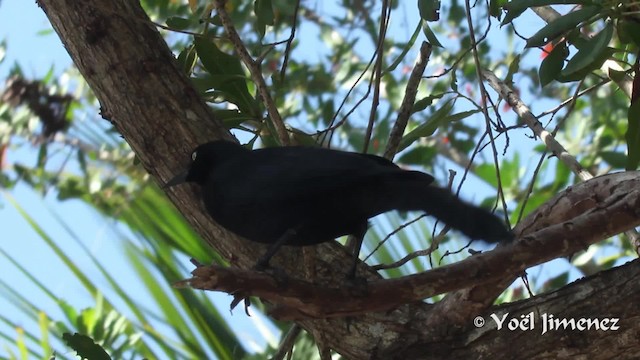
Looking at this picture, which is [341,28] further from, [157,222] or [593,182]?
[593,182]

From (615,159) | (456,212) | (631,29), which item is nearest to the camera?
(456,212)

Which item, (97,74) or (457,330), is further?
(97,74)

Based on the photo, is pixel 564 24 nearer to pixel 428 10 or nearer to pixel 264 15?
pixel 428 10

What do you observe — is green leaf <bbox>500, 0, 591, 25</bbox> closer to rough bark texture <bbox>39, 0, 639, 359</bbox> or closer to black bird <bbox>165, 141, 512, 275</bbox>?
black bird <bbox>165, 141, 512, 275</bbox>

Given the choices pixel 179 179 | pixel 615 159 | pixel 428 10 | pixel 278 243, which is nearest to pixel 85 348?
pixel 179 179

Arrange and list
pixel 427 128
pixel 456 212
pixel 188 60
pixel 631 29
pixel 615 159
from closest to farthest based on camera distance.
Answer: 1. pixel 456 212
2. pixel 631 29
3. pixel 427 128
4. pixel 188 60
5. pixel 615 159

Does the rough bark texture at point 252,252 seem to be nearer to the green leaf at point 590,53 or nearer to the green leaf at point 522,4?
the green leaf at point 590,53

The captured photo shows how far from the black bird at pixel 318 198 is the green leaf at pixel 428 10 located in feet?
1.53

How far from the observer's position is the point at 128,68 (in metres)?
2.38

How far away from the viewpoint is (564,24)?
6.95ft

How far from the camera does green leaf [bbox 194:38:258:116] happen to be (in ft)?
8.30

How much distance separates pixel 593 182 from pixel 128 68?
3.73 ft

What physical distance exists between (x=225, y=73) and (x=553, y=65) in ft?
2.80

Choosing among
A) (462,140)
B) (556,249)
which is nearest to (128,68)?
(556,249)
